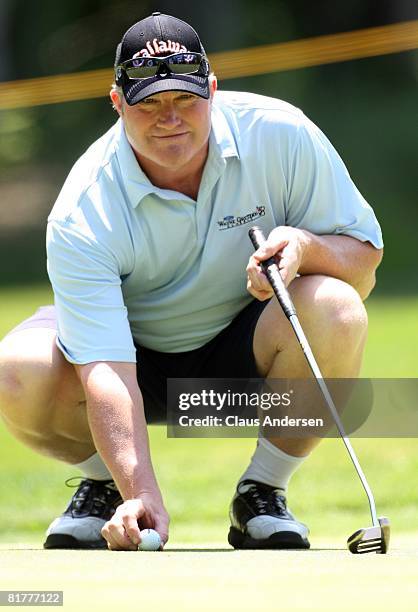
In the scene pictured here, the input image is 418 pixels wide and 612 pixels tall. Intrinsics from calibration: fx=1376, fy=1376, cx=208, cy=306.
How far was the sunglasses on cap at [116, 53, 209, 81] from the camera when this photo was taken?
3.27 metres

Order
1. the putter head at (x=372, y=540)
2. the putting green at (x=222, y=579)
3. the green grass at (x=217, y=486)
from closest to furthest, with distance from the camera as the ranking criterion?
the putting green at (x=222, y=579) → the putter head at (x=372, y=540) → the green grass at (x=217, y=486)

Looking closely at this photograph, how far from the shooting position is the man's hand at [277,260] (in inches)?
125

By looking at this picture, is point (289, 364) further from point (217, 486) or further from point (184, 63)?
point (217, 486)

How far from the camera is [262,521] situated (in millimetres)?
3385

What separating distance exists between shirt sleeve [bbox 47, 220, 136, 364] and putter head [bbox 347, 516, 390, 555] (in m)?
0.70

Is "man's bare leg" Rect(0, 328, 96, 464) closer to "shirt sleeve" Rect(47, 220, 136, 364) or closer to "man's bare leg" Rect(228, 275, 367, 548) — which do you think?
"shirt sleeve" Rect(47, 220, 136, 364)

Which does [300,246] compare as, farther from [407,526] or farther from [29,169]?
[29,169]

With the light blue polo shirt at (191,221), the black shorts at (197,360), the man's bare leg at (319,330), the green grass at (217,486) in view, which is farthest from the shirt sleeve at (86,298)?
the green grass at (217,486)

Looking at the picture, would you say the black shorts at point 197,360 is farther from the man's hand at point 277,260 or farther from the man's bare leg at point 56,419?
the man's hand at point 277,260

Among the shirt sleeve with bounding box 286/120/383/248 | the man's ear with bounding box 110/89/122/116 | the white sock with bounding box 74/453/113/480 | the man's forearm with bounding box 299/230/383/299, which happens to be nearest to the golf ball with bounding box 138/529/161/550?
the white sock with bounding box 74/453/113/480

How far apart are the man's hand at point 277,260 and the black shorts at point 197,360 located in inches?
13.6

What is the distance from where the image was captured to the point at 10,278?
412 inches

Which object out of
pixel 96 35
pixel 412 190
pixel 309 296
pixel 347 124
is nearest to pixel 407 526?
pixel 309 296

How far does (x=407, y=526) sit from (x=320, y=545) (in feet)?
1.54
